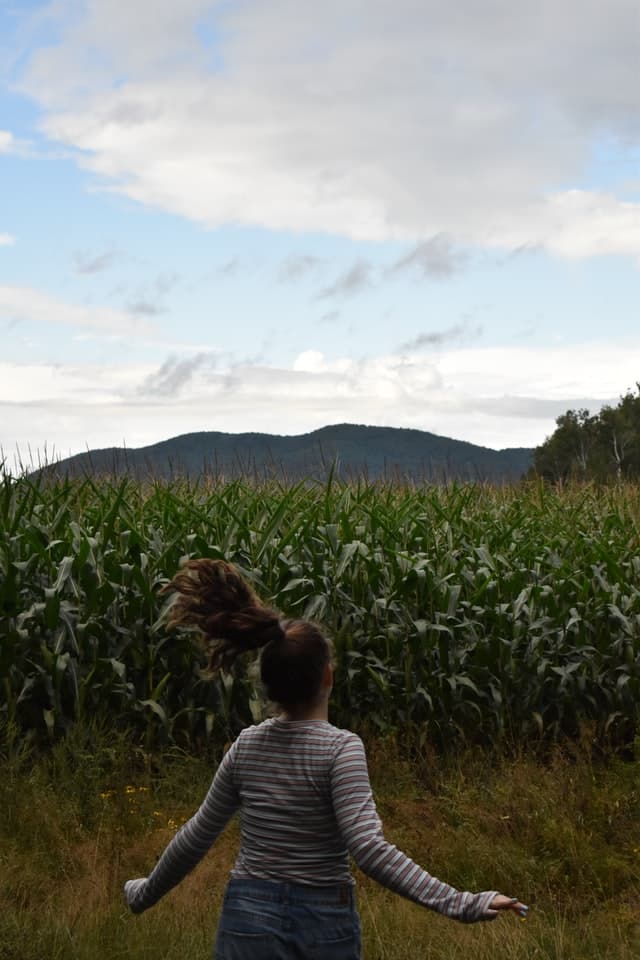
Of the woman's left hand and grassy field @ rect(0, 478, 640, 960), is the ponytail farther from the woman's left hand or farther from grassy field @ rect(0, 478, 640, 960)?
grassy field @ rect(0, 478, 640, 960)

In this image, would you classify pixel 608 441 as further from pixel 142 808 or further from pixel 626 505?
pixel 142 808

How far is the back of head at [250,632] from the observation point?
3.08m

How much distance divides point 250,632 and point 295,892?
28.5 inches

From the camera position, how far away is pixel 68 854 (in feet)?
20.1

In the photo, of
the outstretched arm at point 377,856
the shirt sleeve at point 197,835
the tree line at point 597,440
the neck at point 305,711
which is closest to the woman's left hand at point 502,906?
the outstretched arm at point 377,856

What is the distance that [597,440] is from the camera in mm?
60688

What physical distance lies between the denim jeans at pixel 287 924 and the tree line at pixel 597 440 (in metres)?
54.7

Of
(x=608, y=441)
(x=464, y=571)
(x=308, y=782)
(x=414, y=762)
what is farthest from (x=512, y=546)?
(x=608, y=441)

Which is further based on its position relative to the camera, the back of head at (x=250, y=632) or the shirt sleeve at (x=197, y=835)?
the shirt sleeve at (x=197, y=835)

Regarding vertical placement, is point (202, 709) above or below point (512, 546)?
below

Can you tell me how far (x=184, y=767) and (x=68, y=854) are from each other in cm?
140

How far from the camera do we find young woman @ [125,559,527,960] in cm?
291

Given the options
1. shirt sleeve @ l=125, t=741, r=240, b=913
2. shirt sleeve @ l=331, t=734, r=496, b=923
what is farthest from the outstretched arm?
shirt sleeve @ l=125, t=741, r=240, b=913

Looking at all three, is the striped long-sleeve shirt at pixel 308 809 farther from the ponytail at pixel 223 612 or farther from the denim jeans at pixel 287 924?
the ponytail at pixel 223 612
